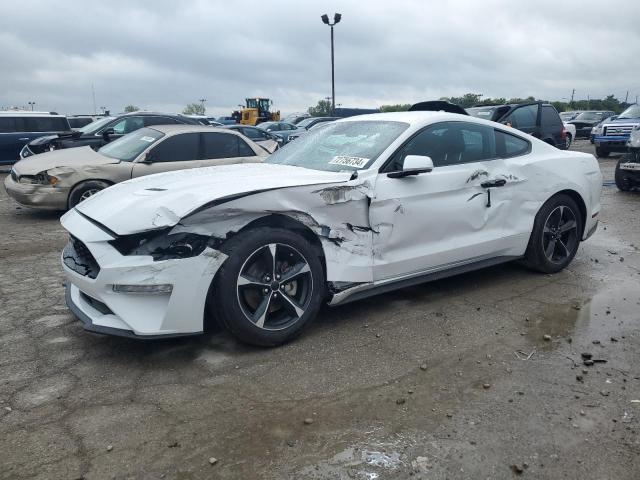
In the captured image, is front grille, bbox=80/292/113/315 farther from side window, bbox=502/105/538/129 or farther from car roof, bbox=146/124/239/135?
side window, bbox=502/105/538/129

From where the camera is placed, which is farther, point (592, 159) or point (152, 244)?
point (592, 159)

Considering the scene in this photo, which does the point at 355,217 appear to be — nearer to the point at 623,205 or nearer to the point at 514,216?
the point at 514,216

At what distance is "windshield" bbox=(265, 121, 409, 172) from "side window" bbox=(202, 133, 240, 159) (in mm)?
3704

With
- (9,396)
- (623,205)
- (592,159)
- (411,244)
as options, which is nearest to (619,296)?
(592,159)

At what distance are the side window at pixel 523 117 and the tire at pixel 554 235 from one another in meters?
8.40

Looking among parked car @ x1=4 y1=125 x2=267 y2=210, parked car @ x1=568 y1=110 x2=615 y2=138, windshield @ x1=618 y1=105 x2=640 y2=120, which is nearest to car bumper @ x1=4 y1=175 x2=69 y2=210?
parked car @ x1=4 y1=125 x2=267 y2=210

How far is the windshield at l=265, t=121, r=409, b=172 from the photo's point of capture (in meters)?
4.07

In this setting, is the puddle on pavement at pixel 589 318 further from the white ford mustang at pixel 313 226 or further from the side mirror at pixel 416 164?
the side mirror at pixel 416 164

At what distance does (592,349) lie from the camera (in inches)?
140

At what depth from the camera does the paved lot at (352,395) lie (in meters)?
2.44

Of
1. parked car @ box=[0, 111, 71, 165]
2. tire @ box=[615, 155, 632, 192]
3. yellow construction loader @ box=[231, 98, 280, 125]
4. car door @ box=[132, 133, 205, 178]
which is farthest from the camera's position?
yellow construction loader @ box=[231, 98, 280, 125]

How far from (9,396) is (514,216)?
3.99 metres

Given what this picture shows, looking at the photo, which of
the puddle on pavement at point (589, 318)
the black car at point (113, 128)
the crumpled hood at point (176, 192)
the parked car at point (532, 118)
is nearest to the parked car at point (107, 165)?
the black car at point (113, 128)

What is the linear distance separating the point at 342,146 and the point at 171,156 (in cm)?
445
